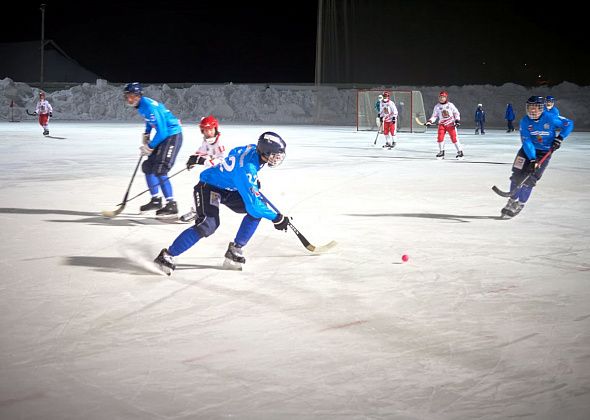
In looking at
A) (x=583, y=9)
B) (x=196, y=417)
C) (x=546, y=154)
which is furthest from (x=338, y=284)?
(x=583, y=9)

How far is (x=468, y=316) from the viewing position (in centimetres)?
473

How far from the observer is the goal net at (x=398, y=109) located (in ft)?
115

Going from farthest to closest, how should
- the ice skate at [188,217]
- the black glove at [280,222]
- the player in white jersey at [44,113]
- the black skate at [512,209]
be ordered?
the player in white jersey at [44,113], the black skate at [512,209], the ice skate at [188,217], the black glove at [280,222]

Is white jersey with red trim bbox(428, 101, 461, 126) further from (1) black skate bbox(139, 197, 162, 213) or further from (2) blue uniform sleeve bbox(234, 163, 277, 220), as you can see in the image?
(2) blue uniform sleeve bbox(234, 163, 277, 220)

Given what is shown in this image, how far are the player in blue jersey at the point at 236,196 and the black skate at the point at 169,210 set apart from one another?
2.72m

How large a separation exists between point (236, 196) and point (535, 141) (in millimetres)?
4706

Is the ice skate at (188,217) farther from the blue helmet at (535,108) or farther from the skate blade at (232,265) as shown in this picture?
the blue helmet at (535,108)

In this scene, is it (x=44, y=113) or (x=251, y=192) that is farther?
(x=44, y=113)

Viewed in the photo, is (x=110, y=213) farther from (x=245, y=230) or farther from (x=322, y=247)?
(x=245, y=230)

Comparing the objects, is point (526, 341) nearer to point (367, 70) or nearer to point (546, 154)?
point (546, 154)

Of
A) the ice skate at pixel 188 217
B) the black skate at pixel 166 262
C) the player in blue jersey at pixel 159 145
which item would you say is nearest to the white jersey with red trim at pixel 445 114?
the player in blue jersey at pixel 159 145

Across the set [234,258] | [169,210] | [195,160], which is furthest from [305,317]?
[169,210]

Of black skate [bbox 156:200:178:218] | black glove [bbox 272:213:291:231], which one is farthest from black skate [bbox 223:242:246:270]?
black skate [bbox 156:200:178:218]

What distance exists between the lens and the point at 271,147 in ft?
17.9
